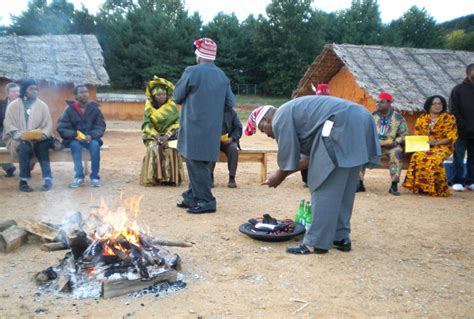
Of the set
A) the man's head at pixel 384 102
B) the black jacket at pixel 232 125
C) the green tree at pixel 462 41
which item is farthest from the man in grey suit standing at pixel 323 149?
the green tree at pixel 462 41

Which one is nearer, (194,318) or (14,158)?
(194,318)

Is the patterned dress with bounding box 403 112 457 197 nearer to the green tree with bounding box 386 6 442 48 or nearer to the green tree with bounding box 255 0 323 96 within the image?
the green tree with bounding box 255 0 323 96

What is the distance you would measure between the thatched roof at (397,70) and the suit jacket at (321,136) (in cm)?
773

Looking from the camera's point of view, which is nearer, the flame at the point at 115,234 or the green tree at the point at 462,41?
the flame at the point at 115,234

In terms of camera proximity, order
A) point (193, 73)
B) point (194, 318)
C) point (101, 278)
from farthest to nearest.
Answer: point (193, 73) → point (101, 278) → point (194, 318)

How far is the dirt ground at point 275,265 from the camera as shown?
3.29 m

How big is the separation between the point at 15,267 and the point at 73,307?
1.12 metres

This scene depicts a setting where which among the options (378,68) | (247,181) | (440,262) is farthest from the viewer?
(378,68)

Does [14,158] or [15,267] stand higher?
[14,158]

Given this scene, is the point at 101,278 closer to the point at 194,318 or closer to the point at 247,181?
the point at 194,318

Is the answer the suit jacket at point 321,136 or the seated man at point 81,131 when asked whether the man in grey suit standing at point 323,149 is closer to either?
the suit jacket at point 321,136

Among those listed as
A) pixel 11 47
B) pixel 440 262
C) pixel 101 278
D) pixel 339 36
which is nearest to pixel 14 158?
pixel 101 278

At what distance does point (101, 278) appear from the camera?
3592 millimetres

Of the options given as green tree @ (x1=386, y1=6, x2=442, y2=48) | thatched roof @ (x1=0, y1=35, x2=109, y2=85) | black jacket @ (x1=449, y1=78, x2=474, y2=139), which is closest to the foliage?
green tree @ (x1=386, y1=6, x2=442, y2=48)
